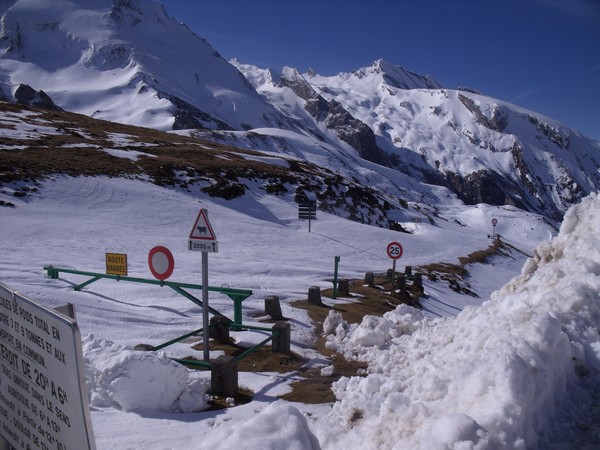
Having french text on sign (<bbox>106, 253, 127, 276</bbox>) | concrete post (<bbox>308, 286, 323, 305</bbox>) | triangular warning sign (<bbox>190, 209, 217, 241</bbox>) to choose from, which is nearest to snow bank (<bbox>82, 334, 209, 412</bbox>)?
triangular warning sign (<bbox>190, 209, 217, 241</bbox>)

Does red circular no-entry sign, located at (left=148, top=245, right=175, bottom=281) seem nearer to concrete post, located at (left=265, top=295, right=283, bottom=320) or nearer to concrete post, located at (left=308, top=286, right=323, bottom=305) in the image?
concrete post, located at (left=265, top=295, right=283, bottom=320)

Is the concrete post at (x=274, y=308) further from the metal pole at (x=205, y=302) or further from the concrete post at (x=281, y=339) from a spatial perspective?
the metal pole at (x=205, y=302)

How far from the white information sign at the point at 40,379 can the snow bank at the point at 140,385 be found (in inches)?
98.1

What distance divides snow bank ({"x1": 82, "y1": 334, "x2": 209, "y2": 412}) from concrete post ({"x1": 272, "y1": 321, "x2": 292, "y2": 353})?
2.61 meters

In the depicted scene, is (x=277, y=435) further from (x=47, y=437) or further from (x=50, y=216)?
(x=50, y=216)

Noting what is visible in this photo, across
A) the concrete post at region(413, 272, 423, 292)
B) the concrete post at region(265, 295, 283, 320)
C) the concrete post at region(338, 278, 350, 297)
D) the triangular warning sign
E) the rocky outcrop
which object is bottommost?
the concrete post at region(413, 272, 423, 292)

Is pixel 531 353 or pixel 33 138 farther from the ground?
pixel 33 138

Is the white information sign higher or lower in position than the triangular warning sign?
lower

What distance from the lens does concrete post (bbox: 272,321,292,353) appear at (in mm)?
7699

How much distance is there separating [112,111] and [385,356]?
147 m

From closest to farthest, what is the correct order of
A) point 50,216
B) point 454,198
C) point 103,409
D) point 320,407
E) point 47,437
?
point 47,437, point 103,409, point 320,407, point 50,216, point 454,198

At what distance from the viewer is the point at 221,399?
5574 mm

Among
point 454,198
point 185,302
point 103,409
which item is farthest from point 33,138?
point 454,198

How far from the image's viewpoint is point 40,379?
7.11 ft
